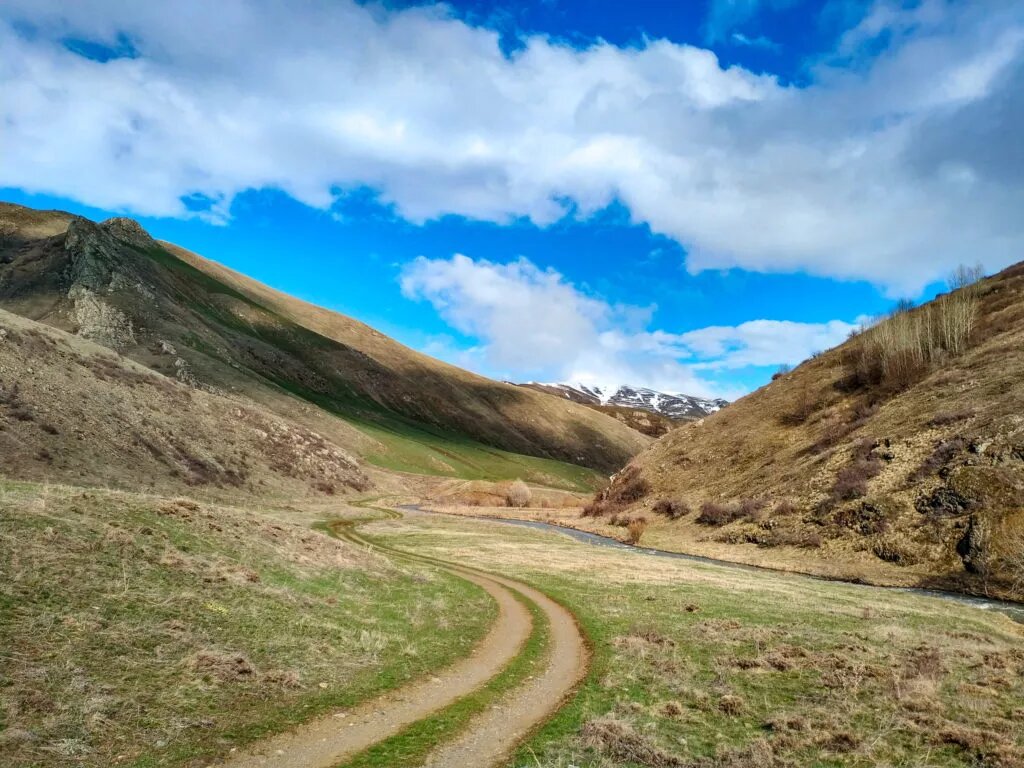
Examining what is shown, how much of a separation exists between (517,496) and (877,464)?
75.1 metres

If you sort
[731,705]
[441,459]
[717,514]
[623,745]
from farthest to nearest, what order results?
[441,459]
[717,514]
[731,705]
[623,745]

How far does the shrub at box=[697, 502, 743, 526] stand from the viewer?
6544 cm

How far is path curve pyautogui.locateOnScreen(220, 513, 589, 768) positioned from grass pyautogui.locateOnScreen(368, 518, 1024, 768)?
0.72 meters

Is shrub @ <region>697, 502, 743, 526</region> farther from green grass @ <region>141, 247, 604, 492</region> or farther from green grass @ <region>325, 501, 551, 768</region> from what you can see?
green grass @ <region>141, 247, 604, 492</region>

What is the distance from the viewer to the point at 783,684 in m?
16.4

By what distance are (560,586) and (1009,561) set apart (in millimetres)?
32038

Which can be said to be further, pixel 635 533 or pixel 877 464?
pixel 635 533

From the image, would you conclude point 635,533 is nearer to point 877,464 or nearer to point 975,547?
point 877,464

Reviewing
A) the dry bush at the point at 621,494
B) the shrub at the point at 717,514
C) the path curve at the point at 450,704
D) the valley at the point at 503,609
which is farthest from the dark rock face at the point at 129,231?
the path curve at the point at 450,704

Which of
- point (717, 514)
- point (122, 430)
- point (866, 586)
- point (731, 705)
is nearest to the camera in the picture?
point (731, 705)

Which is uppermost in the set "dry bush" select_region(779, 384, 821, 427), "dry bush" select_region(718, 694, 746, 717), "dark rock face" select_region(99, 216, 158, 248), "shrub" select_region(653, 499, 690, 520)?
"dark rock face" select_region(99, 216, 158, 248)

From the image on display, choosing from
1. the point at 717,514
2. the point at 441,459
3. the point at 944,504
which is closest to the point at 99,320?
the point at 441,459

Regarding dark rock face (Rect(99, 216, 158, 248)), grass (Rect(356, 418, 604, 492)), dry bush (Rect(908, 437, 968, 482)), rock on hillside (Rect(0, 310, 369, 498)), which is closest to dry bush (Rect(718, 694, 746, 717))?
dry bush (Rect(908, 437, 968, 482))

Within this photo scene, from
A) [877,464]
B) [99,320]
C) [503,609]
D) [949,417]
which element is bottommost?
[503,609]
